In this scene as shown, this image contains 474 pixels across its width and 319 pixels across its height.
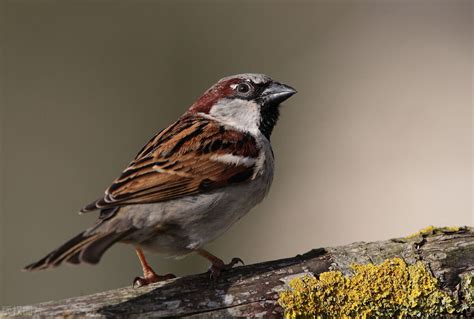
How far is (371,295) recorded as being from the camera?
282 cm

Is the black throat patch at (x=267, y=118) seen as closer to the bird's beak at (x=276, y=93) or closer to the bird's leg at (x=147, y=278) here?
the bird's beak at (x=276, y=93)

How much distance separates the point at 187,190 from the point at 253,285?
633 millimetres

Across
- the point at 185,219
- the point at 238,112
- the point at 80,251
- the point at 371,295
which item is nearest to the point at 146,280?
the point at 185,219

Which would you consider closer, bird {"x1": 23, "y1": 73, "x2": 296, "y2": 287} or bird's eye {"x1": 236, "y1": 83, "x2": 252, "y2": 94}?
bird {"x1": 23, "y1": 73, "x2": 296, "y2": 287}

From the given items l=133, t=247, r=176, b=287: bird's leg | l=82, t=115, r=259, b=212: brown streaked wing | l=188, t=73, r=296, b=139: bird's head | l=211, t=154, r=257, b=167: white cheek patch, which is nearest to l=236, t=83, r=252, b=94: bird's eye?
l=188, t=73, r=296, b=139: bird's head

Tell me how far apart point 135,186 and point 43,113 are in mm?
3471

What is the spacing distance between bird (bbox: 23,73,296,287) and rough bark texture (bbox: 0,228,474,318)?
14 cm

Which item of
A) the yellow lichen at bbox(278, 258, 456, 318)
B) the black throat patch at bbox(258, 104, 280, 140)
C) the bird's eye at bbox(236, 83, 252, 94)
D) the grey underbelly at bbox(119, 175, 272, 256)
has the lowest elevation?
the yellow lichen at bbox(278, 258, 456, 318)

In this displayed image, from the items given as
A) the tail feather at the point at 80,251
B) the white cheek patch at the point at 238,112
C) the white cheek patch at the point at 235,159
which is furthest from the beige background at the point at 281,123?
the tail feather at the point at 80,251

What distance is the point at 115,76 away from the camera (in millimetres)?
6594

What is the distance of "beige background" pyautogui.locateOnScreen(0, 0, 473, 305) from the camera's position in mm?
6020

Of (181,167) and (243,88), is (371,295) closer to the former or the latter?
(181,167)

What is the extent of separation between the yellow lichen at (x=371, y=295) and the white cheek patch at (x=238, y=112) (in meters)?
1.20

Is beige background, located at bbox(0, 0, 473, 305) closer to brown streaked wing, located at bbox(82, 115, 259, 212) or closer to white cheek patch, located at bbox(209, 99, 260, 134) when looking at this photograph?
white cheek patch, located at bbox(209, 99, 260, 134)
